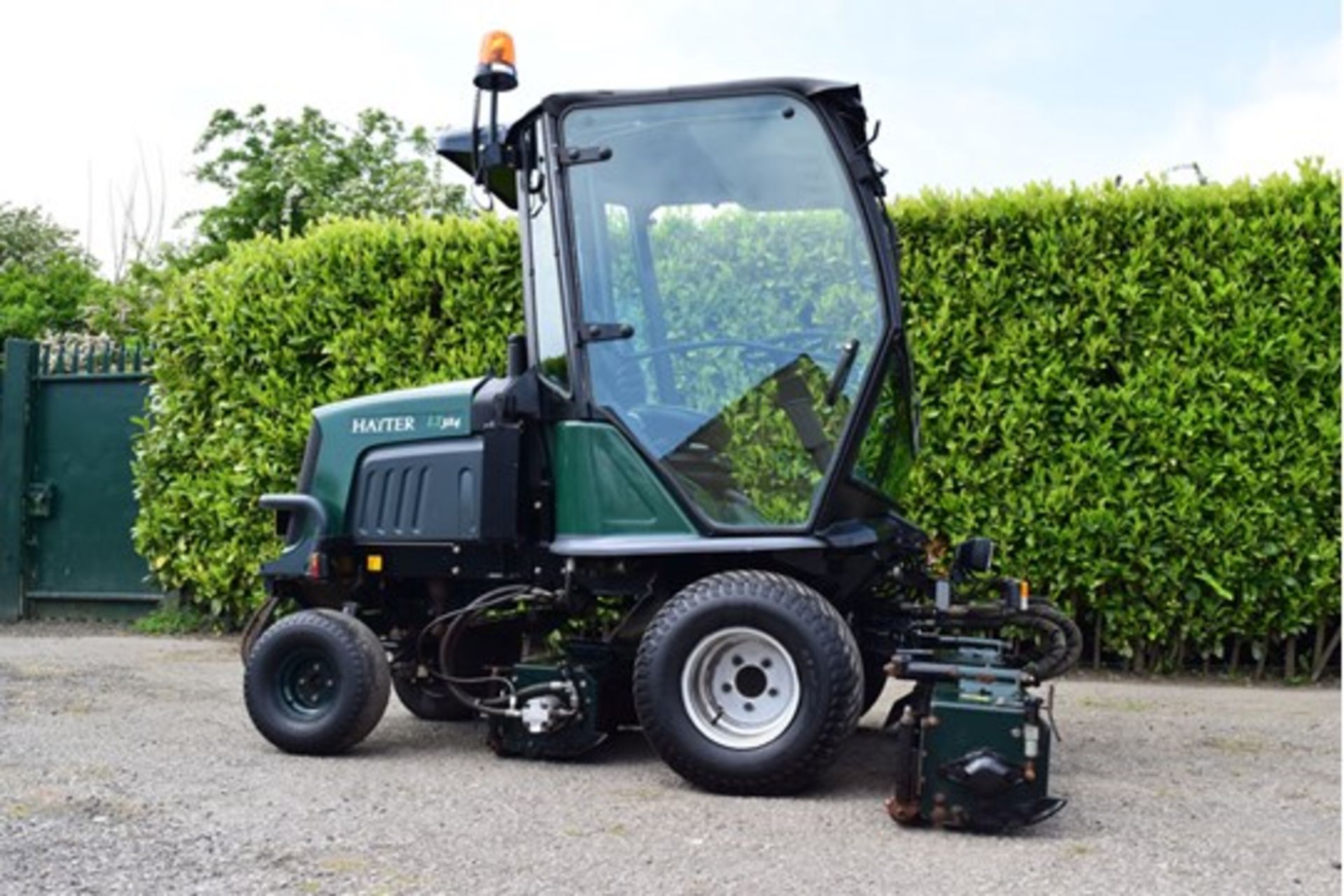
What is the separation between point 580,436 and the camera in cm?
524

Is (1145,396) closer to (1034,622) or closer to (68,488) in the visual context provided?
(1034,622)

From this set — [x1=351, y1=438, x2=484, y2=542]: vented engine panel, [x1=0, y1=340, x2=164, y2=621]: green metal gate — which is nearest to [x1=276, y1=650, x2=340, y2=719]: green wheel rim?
[x1=351, y1=438, x2=484, y2=542]: vented engine panel

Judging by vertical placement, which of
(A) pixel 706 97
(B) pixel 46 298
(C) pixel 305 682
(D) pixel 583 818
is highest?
(B) pixel 46 298

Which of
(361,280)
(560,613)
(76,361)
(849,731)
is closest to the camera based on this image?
(849,731)

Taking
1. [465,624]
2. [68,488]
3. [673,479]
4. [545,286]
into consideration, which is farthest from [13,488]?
[673,479]

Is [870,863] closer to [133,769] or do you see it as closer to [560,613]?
[560,613]

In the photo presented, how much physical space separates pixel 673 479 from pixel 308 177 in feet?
54.3

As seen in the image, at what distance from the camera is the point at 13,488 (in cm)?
987

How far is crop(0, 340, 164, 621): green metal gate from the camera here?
384 inches

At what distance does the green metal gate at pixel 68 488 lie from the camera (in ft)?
32.0

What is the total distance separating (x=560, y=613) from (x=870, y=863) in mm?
2083

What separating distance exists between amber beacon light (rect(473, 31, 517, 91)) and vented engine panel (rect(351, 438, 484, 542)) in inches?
53.6

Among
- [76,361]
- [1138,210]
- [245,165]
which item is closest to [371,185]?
[245,165]

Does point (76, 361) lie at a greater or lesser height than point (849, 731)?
greater
